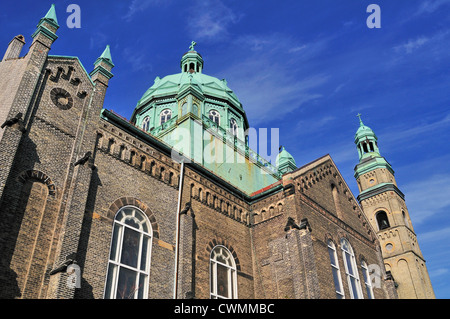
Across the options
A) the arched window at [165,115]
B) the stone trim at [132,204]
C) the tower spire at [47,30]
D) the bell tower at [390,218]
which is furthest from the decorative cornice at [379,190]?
the tower spire at [47,30]

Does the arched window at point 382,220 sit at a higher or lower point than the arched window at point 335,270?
higher

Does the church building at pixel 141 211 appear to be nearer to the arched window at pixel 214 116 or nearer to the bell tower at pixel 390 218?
the arched window at pixel 214 116

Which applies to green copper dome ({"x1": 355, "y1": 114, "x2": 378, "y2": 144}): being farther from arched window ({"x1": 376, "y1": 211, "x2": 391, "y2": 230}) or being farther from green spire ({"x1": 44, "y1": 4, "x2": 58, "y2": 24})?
green spire ({"x1": 44, "y1": 4, "x2": 58, "y2": 24})

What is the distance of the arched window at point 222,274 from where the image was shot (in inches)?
784

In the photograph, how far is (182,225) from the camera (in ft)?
63.1

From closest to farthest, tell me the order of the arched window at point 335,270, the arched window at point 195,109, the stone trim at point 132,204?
the stone trim at point 132,204 → the arched window at point 335,270 → the arched window at point 195,109

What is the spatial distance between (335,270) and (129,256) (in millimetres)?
12173

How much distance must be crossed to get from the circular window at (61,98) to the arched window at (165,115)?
54.8 feet

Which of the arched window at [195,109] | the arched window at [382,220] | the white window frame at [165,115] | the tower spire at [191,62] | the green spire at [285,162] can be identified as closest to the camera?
the arched window at [195,109]

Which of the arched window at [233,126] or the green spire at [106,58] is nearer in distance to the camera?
the green spire at [106,58]

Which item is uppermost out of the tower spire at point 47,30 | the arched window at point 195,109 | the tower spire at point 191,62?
the tower spire at point 191,62

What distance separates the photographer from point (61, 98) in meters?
17.4

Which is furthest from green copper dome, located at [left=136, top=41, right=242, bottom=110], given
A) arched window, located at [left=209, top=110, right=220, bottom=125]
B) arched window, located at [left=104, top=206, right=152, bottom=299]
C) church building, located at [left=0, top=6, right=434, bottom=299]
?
arched window, located at [left=104, top=206, right=152, bottom=299]
